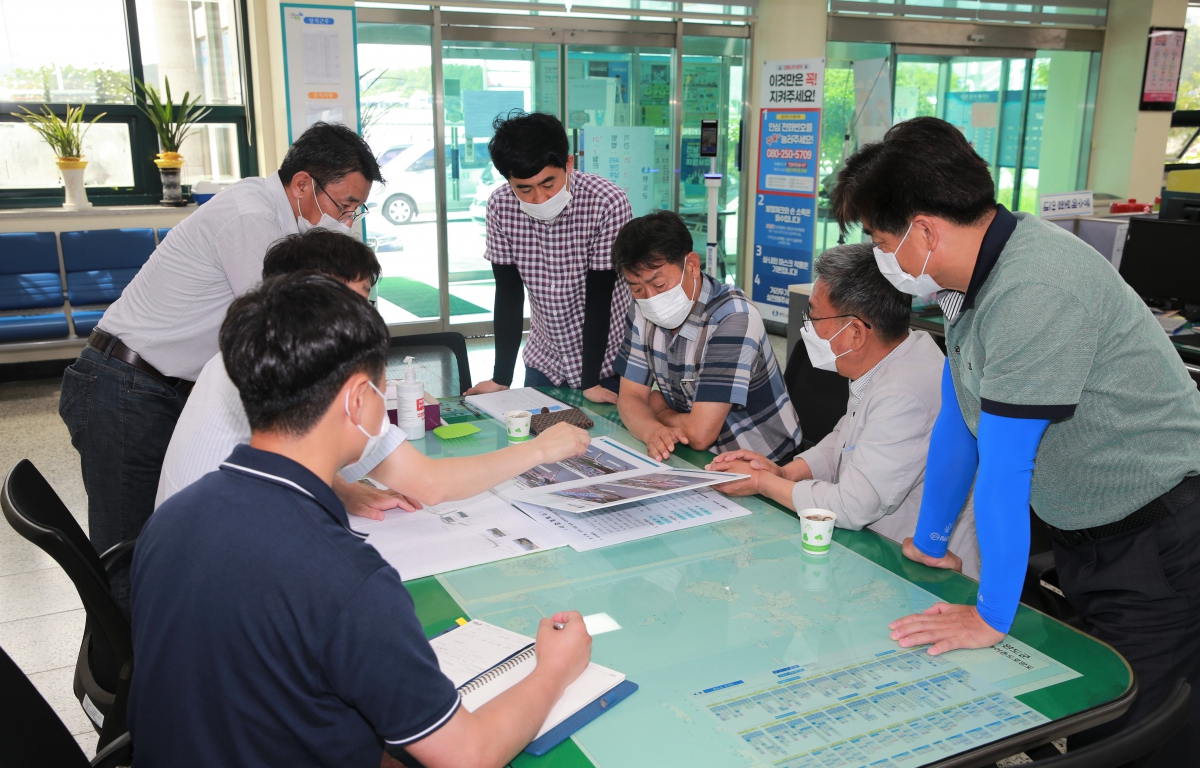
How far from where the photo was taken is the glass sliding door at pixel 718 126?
24.3 feet

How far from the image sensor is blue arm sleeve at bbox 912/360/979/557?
1.68m

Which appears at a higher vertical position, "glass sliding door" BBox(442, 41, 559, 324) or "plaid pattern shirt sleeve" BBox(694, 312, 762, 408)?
"glass sliding door" BBox(442, 41, 559, 324)

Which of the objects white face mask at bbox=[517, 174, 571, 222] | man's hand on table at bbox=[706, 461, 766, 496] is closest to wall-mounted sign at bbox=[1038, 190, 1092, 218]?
white face mask at bbox=[517, 174, 571, 222]

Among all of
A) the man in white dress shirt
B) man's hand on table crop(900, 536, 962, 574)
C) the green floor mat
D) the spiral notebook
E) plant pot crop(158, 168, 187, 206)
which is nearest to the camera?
the spiral notebook

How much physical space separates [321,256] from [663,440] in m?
0.97

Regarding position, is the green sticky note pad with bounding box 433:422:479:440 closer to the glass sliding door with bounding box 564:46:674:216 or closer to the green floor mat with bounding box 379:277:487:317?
the green floor mat with bounding box 379:277:487:317

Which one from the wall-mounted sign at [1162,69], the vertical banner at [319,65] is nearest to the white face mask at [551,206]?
the vertical banner at [319,65]

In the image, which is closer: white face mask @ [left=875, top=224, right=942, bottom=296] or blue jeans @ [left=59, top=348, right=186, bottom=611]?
white face mask @ [left=875, top=224, right=942, bottom=296]

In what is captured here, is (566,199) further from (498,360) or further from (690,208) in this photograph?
(690,208)

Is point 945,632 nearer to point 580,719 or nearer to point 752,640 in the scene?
point 752,640

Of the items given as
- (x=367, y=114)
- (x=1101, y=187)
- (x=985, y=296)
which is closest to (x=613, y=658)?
(x=985, y=296)

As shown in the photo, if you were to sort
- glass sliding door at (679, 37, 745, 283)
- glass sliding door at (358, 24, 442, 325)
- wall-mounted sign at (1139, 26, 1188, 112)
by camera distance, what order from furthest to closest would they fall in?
wall-mounted sign at (1139, 26, 1188, 112) < glass sliding door at (679, 37, 745, 283) < glass sliding door at (358, 24, 442, 325)

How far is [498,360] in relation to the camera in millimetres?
3238

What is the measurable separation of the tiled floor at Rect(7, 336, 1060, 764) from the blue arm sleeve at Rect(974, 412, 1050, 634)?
45.1 inches
